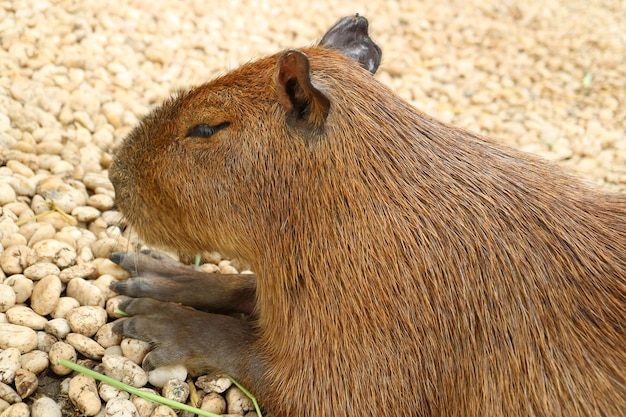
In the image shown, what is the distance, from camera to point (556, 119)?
6.21 meters

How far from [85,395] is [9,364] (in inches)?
14.2

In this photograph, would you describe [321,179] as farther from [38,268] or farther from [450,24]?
[450,24]

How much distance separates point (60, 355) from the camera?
3.05 m

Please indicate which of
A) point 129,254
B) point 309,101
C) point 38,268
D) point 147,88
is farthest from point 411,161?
point 147,88

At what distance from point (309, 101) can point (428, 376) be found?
4.30 feet

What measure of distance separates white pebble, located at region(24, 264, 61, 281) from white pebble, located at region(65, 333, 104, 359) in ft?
1.51

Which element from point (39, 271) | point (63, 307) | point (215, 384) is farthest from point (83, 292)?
point (215, 384)

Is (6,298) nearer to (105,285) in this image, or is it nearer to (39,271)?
(39,271)

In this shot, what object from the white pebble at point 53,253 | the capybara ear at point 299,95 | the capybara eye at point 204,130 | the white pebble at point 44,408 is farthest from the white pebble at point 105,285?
the capybara ear at point 299,95

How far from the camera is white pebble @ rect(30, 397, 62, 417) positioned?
9.07 feet

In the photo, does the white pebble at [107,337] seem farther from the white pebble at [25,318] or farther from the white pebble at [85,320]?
the white pebble at [25,318]

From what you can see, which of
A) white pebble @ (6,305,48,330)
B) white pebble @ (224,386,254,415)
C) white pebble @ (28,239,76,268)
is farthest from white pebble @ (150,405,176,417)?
white pebble @ (28,239,76,268)

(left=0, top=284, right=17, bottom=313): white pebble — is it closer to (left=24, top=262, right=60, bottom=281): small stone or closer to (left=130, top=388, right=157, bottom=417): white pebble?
(left=24, top=262, right=60, bottom=281): small stone

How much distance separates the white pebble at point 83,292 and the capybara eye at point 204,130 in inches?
40.6
